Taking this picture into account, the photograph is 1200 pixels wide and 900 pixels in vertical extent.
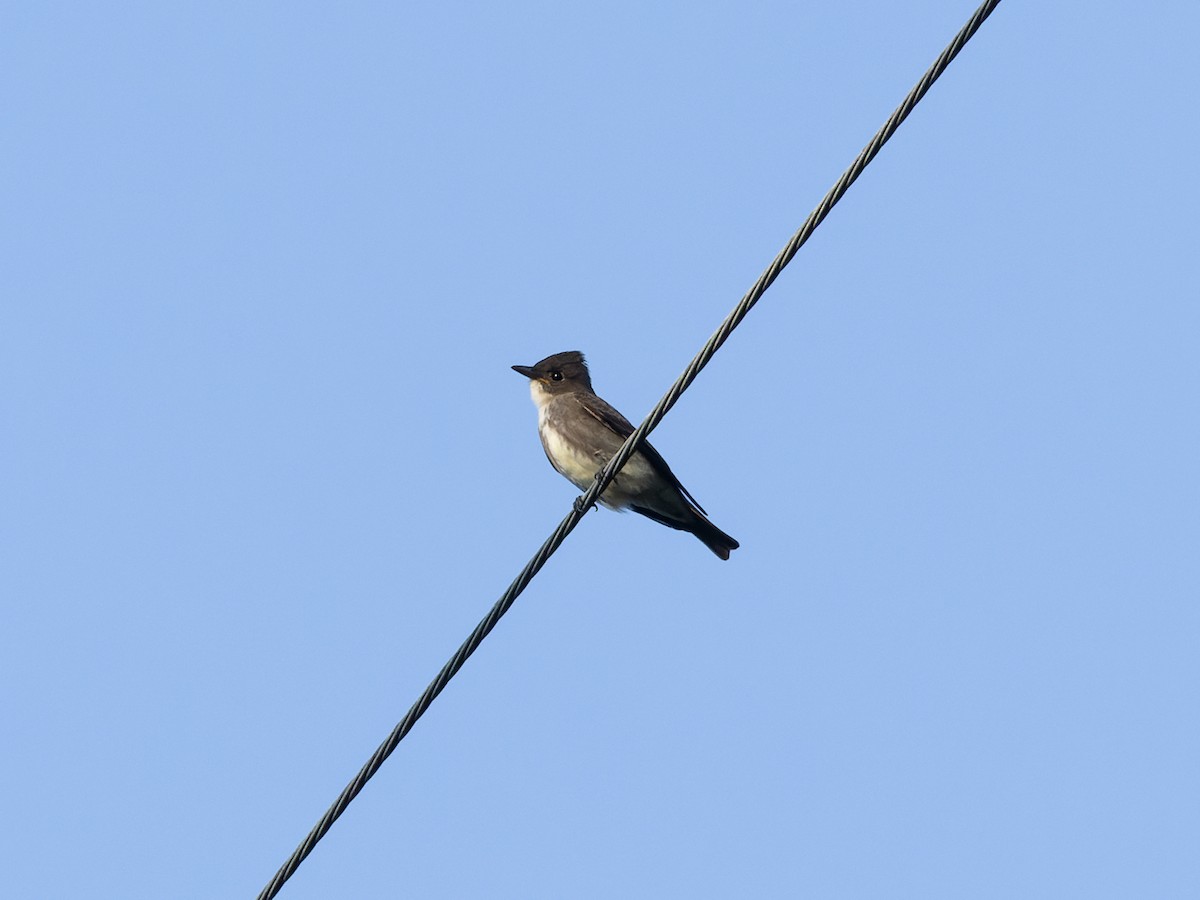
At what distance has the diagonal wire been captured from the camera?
5961 millimetres

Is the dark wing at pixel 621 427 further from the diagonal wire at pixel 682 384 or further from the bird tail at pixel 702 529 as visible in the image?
the diagonal wire at pixel 682 384

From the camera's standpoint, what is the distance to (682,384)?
665cm

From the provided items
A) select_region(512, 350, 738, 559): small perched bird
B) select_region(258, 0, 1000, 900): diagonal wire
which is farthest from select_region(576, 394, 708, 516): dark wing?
select_region(258, 0, 1000, 900): diagonal wire

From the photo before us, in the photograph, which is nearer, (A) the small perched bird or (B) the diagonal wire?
(B) the diagonal wire

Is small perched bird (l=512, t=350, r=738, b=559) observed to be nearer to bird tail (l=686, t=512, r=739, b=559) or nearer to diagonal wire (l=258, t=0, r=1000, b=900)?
bird tail (l=686, t=512, r=739, b=559)

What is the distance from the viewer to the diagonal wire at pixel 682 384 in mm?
5961

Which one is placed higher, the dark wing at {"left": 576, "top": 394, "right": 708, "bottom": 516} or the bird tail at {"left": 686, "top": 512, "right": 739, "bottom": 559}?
the dark wing at {"left": 576, "top": 394, "right": 708, "bottom": 516}

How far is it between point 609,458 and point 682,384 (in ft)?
14.4

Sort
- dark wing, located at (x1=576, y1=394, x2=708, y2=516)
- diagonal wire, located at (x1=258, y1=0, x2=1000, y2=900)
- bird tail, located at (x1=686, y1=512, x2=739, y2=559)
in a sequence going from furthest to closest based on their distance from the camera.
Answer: bird tail, located at (x1=686, y1=512, x2=739, y2=559) → dark wing, located at (x1=576, y1=394, x2=708, y2=516) → diagonal wire, located at (x1=258, y1=0, x2=1000, y2=900)

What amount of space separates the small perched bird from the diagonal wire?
13.1 feet

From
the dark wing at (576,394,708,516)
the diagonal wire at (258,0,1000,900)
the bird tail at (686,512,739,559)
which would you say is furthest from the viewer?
the bird tail at (686,512,739,559)

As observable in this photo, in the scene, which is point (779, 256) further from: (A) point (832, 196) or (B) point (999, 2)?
(B) point (999, 2)

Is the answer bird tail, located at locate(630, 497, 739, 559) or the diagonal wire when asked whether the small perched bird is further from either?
the diagonal wire

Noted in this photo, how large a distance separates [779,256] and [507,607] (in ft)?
5.95
